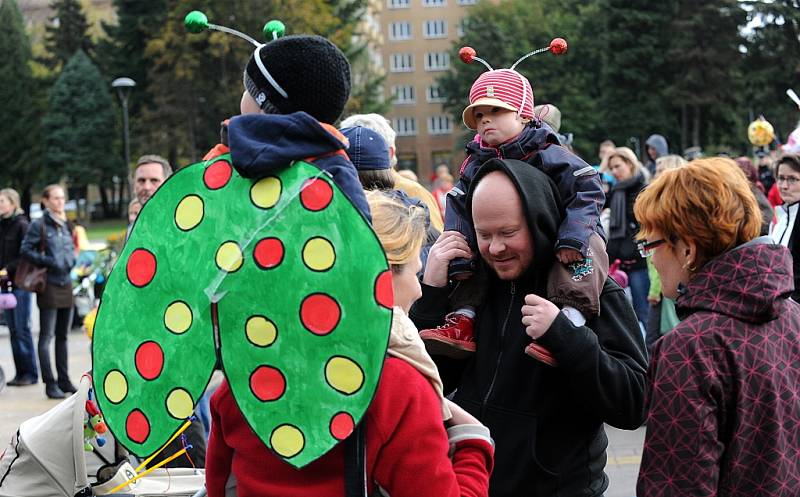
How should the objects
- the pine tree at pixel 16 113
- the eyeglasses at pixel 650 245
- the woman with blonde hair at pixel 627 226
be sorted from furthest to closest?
the pine tree at pixel 16 113, the woman with blonde hair at pixel 627 226, the eyeglasses at pixel 650 245

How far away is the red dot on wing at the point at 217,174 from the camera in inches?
73.7

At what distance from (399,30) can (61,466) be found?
305ft

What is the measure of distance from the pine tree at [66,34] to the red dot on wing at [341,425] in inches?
2627

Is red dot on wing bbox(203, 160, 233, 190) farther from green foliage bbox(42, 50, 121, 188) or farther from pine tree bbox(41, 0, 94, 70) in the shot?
pine tree bbox(41, 0, 94, 70)

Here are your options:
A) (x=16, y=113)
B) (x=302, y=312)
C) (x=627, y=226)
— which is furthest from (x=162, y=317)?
(x=16, y=113)

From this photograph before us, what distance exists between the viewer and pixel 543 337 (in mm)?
2514

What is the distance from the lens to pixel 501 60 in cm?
6912

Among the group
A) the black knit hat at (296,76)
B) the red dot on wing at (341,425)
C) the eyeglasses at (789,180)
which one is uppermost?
the black knit hat at (296,76)

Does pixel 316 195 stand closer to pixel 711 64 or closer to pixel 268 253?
pixel 268 253

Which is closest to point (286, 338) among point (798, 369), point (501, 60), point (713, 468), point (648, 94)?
point (713, 468)

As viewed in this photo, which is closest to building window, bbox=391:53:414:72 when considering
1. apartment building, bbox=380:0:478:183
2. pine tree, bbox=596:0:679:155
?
apartment building, bbox=380:0:478:183

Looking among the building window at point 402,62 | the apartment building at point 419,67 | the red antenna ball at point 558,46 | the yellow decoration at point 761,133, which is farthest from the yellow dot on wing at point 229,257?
the building window at point 402,62

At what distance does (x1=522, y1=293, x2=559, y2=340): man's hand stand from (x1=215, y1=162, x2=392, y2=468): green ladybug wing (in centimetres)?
84

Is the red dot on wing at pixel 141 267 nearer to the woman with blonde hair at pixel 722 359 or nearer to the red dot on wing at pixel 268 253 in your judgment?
the red dot on wing at pixel 268 253
